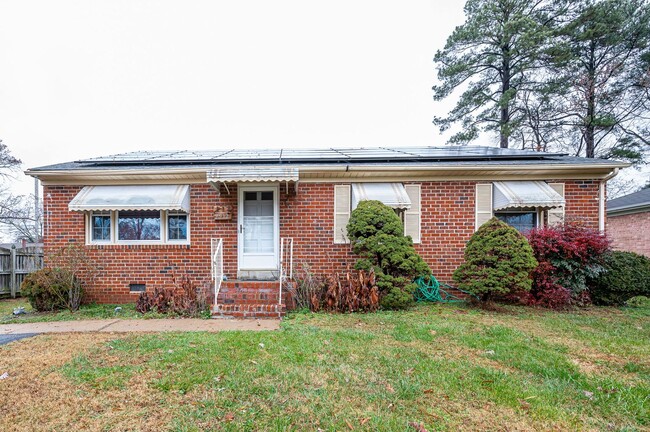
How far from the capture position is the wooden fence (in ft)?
30.2

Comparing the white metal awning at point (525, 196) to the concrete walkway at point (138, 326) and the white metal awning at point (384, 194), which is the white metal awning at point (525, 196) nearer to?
the white metal awning at point (384, 194)

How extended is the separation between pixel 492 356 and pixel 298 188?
547cm

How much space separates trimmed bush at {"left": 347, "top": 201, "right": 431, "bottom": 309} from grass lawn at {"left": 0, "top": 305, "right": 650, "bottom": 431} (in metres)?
1.33

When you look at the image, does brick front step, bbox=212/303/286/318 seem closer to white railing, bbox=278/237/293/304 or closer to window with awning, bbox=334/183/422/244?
white railing, bbox=278/237/293/304

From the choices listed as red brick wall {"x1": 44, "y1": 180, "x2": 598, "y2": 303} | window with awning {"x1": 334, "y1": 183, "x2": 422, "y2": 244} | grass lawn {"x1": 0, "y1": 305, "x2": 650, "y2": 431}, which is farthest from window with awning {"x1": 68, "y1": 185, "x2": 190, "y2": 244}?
window with awning {"x1": 334, "y1": 183, "x2": 422, "y2": 244}

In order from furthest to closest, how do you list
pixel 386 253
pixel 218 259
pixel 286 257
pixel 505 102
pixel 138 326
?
1. pixel 505 102
2. pixel 286 257
3. pixel 218 259
4. pixel 386 253
5. pixel 138 326

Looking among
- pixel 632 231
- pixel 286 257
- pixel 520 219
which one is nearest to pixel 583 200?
pixel 520 219

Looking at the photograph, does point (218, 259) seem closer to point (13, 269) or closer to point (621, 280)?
point (13, 269)

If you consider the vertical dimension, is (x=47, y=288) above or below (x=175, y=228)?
below

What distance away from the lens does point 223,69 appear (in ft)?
60.8

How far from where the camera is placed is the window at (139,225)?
7.55 m

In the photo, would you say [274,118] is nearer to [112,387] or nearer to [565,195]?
[565,195]

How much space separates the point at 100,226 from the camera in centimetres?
A: 759

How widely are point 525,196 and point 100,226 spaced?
425 inches
